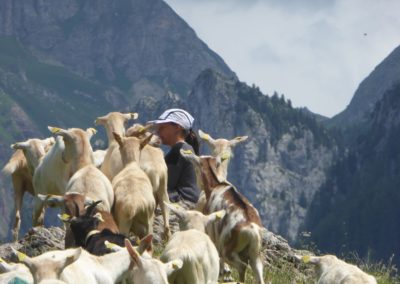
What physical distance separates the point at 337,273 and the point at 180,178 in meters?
6.37

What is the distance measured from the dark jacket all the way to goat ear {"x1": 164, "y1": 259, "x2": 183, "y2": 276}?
6.59 m

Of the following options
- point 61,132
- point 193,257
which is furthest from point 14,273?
point 61,132

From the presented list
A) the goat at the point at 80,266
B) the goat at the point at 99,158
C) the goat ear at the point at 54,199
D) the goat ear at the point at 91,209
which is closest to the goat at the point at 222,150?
the goat at the point at 99,158

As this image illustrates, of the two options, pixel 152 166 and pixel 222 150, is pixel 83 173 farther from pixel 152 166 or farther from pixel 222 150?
pixel 222 150

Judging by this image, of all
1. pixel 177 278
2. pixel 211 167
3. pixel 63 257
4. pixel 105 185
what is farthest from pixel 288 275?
pixel 63 257

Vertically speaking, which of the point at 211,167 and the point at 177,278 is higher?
the point at 211,167

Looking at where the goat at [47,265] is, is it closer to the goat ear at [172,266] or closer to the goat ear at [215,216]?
the goat ear at [172,266]

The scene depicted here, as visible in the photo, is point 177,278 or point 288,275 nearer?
point 177,278

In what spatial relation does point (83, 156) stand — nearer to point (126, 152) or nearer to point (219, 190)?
point (126, 152)

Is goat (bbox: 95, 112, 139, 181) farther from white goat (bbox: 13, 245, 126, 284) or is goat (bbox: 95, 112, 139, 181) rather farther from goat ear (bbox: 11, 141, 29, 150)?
white goat (bbox: 13, 245, 126, 284)

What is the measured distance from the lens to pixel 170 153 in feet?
58.4

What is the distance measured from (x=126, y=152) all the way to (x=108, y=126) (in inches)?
98.6

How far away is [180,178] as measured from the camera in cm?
1808

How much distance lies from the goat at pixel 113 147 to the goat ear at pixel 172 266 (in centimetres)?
565
